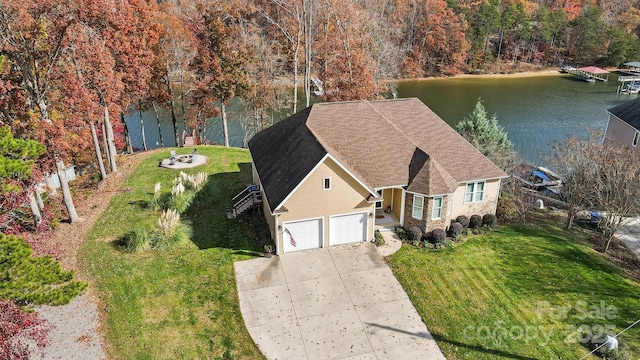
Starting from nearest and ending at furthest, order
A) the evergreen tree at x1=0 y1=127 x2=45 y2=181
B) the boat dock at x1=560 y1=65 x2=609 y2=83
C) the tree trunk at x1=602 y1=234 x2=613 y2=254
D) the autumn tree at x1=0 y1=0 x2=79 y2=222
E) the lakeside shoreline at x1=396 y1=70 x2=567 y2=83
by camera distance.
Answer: the evergreen tree at x1=0 y1=127 x2=45 y2=181, the autumn tree at x1=0 y1=0 x2=79 y2=222, the tree trunk at x1=602 y1=234 x2=613 y2=254, the boat dock at x1=560 y1=65 x2=609 y2=83, the lakeside shoreline at x1=396 y1=70 x2=567 y2=83

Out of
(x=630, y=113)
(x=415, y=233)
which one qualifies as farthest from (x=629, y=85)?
(x=415, y=233)

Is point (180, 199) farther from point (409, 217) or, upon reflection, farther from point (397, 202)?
point (409, 217)

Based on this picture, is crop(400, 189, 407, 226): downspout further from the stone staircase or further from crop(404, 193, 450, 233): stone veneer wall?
the stone staircase

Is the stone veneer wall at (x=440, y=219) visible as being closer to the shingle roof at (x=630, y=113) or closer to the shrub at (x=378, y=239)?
the shrub at (x=378, y=239)

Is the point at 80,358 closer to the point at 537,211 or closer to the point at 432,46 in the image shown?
the point at 537,211

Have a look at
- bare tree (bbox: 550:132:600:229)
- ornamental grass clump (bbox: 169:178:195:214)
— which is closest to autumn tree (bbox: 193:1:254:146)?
ornamental grass clump (bbox: 169:178:195:214)

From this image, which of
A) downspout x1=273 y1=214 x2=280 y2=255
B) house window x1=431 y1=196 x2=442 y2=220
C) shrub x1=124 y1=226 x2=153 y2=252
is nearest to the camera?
downspout x1=273 y1=214 x2=280 y2=255
